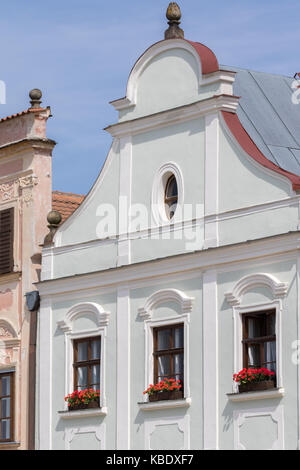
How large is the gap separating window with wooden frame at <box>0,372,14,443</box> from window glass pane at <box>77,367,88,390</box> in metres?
2.27

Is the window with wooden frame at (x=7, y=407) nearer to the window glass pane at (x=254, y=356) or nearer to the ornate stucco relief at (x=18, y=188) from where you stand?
the ornate stucco relief at (x=18, y=188)

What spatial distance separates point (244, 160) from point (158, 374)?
15.4ft

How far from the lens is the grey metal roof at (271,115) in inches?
1131

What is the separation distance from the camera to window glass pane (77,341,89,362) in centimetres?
2980

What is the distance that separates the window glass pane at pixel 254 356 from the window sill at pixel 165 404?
1.57m

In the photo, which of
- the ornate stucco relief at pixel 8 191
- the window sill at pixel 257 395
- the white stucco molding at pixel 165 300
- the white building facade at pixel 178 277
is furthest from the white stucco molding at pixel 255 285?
the ornate stucco relief at pixel 8 191

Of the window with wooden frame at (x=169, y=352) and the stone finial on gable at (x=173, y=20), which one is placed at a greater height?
the stone finial on gable at (x=173, y=20)

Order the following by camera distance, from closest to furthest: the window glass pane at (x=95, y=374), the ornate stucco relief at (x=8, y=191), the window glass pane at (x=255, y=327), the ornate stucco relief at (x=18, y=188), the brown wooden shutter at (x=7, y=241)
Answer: the window glass pane at (x=255, y=327) → the window glass pane at (x=95, y=374) → the ornate stucco relief at (x=18, y=188) → the brown wooden shutter at (x=7, y=241) → the ornate stucco relief at (x=8, y=191)

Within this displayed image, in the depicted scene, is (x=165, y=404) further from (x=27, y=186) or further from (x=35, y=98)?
(x=35, y=98)

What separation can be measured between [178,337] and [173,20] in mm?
6616

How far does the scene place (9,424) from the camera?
103 ft

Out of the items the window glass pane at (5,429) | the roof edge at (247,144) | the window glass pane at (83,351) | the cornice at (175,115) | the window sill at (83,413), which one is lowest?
the window glass pane at (5,429)

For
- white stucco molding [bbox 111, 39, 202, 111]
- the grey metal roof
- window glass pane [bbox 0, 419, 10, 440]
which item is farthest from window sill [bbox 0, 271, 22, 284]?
the grey metal roof

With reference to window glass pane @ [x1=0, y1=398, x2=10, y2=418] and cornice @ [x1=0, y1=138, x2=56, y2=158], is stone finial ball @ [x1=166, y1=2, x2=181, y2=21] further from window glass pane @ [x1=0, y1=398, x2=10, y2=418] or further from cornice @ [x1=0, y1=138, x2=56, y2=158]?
window glass pane @ [x1=0, y1=398, x2=10, y2=418]
